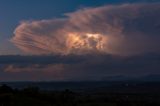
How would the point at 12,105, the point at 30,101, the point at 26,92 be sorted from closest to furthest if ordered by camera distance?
the point at 12,105, the point at 30,101, the point at 26,92

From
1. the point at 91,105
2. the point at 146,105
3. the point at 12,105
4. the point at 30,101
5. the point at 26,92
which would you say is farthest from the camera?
the point at 146,105

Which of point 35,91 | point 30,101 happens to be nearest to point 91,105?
point 35,91

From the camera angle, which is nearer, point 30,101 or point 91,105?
point 30,101

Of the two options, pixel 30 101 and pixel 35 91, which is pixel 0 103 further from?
pixel 35 91

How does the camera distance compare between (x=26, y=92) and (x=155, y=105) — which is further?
(x=155, y=105)

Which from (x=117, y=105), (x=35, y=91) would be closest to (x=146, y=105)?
(x=117, y=105)

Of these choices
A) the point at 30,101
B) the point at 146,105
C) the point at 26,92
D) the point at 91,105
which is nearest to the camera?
the point at 30,101

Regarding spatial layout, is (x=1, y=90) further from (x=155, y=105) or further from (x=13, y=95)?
(x=155, y=105)

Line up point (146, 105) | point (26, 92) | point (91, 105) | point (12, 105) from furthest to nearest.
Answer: point (146, 105) < point (91, 105) < point (26, 92) < point (12, 105)
